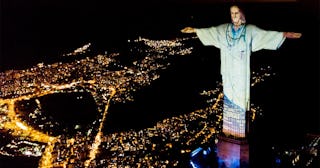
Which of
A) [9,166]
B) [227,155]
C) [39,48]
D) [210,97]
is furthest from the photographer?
[39,48]

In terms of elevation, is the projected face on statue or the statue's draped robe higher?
the projected face on statue

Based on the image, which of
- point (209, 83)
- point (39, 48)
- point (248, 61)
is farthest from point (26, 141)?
point (39, 48)

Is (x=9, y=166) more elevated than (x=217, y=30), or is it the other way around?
(x=217, y=30)

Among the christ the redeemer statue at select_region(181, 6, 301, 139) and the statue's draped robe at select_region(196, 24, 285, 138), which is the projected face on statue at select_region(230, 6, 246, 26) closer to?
the christ the redeemer statue at select_region(181, 6, 301, 139)

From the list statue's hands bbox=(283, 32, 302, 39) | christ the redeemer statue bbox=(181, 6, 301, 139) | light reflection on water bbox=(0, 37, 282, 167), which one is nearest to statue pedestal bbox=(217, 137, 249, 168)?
christ the redeemer statue bbox=(181, 6, 301, 139)

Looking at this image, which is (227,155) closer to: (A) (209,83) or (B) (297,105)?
(B) (297,105)

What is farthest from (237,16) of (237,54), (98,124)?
(98,124)

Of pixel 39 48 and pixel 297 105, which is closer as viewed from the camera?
pixel 297 105
